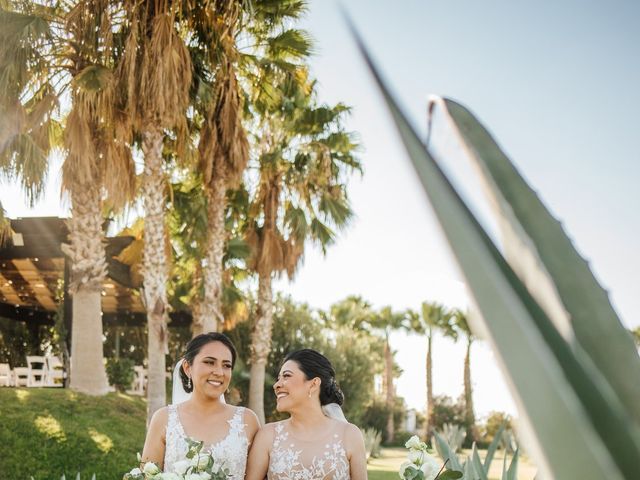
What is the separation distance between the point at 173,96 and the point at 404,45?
12080mm

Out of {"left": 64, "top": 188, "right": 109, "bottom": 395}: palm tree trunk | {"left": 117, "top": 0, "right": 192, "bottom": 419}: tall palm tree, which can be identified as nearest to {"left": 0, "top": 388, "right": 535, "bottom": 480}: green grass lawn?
{"left": 64, "top": 188, "right": 109, "bottom": 395}: palm tree trunk

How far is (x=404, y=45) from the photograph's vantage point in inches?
30.8

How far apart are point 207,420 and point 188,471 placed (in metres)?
1.16

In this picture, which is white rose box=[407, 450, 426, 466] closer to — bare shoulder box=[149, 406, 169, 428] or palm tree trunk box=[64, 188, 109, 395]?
bare shoulder box=[149, 406, 169, 428]

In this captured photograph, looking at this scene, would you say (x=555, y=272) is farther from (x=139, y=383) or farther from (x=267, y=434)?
(x=139, y=383)

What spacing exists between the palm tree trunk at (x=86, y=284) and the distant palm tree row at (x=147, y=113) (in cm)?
2

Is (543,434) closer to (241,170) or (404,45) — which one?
(404,45)

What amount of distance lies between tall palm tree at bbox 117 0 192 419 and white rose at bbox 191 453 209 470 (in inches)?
367

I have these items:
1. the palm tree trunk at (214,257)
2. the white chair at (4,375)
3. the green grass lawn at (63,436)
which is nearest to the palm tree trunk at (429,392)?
the white chair at (4,375)

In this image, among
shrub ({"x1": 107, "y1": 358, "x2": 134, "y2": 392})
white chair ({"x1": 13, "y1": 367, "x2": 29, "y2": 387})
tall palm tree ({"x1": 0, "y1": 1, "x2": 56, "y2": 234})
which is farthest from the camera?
shrub ({"x1": 107, "y1": 358, "x2": 134, "y2": 392})

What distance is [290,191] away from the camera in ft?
56.3

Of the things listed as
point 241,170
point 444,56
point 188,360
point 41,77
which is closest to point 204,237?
point 241,170

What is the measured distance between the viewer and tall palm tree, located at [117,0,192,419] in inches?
480

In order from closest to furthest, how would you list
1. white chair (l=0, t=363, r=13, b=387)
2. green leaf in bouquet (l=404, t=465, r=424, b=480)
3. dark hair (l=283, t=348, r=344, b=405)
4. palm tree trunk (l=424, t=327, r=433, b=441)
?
green leaf in bouquet (l=404, t=465, r=424, b=480) < dark hair (l=283, t=348, r=344, b=405) < white chair (l=0, t=363, r=13, b=387) < palm tree trunk (l=424, t=327, r=433, b=441)
